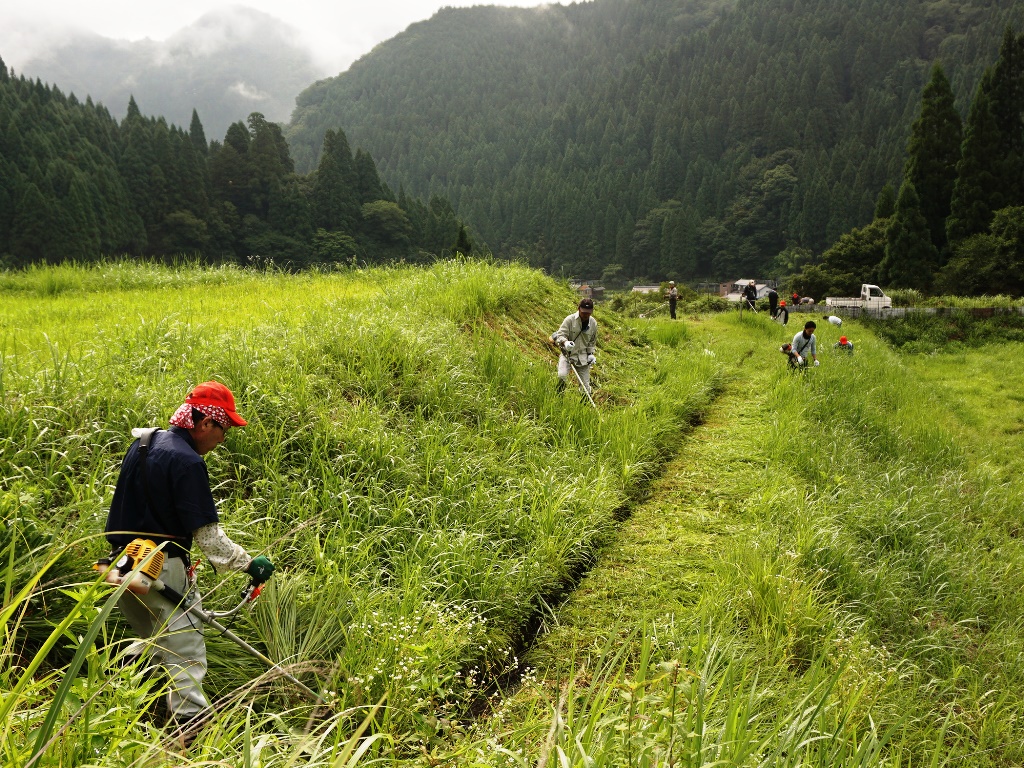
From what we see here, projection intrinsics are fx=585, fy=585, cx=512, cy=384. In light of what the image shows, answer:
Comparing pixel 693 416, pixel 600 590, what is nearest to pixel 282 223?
pixel 693 416

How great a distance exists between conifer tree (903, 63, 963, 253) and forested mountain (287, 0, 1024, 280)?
2837cm

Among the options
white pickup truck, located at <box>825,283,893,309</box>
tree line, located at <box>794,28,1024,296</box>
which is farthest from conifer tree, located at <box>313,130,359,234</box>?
white pickup truck, located at <box>825,283,893,309</box>

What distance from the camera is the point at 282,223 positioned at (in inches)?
1863

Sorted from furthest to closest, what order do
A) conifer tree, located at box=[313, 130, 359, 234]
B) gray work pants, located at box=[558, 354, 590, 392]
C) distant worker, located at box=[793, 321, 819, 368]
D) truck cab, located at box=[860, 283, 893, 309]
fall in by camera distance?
conifer tree, located at box=[313, 130, 359, 234]
truck cab, located at box=[860, 283, 893, 309]
distant worker, located at box=[793, 321, 819, 368]
gray work pants, located at box=[558, 354, 590, 392]

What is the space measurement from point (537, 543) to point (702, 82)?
124722mm

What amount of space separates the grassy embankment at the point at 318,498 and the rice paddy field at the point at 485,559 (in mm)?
24

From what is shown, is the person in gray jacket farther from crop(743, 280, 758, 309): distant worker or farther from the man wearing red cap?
crop(743, 280, 758, 309): distant worker

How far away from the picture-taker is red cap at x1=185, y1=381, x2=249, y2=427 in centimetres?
271

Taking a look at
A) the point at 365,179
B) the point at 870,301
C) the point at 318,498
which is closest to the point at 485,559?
the point at 318,498

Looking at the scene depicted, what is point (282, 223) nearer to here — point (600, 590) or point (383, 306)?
point (383, 306)

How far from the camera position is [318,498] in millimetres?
4070

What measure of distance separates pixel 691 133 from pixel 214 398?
111647 mm

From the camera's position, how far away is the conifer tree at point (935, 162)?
29766 millimetres

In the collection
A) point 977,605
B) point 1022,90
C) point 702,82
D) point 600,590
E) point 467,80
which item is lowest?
point 977,605
